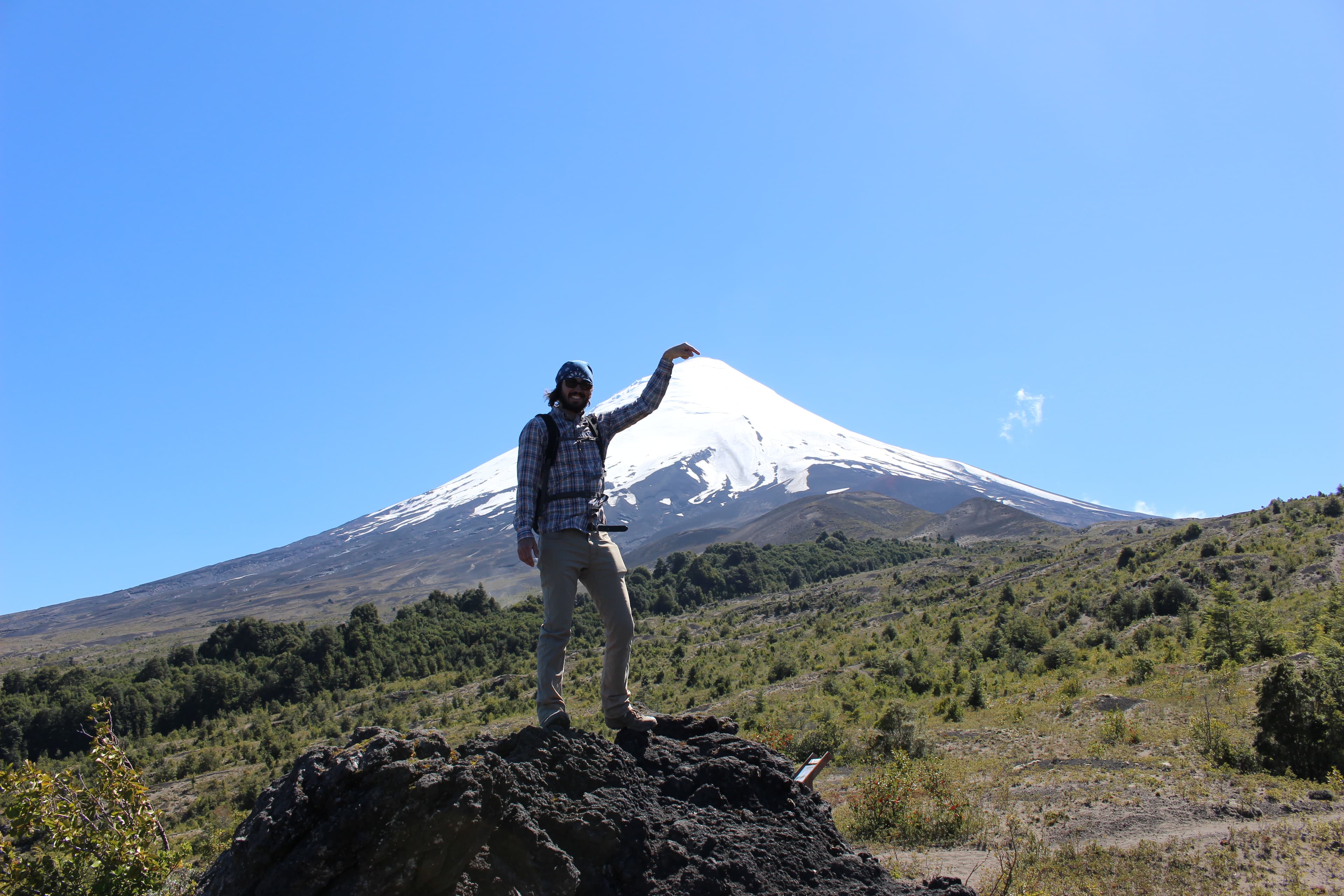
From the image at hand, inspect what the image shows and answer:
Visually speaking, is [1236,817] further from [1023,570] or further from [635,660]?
[1023,570]

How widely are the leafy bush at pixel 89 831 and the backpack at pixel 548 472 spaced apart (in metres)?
2.28

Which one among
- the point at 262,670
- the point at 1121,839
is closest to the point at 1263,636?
the point at 1121,839

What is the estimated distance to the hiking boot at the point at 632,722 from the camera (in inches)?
147

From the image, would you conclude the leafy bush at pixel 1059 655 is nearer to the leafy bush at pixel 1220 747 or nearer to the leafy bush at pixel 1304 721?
the leafy bush at pixel 1220 747

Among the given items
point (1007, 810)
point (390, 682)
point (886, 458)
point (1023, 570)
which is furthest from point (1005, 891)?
point (886, 458)

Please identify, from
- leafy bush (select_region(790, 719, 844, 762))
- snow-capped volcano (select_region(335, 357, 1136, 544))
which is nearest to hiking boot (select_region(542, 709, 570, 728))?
leafy bush (select_region(790, 719, 844, 762))

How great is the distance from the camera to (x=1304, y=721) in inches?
275

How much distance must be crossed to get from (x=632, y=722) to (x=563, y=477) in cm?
126

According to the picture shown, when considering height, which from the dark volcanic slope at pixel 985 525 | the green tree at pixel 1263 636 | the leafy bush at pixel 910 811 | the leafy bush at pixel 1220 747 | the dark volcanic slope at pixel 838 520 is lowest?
the dark volcanic slope at pixel 985 525

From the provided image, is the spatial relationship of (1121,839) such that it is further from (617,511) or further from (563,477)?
(617,511)

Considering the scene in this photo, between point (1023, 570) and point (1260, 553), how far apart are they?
11.2 metres

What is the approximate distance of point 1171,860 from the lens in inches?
193

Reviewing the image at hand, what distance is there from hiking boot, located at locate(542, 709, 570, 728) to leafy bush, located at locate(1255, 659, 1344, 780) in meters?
7.12

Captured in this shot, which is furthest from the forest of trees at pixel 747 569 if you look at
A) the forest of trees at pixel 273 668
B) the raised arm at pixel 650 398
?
the raised arm at pixel 650 398
